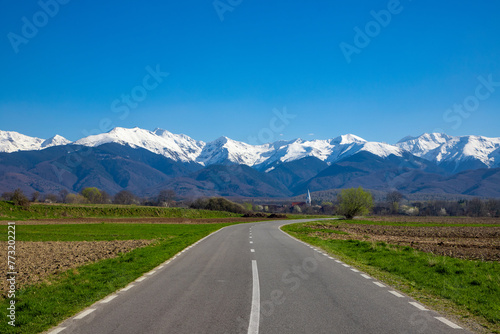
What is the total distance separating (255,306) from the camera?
879 cm

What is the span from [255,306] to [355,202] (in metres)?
92.8

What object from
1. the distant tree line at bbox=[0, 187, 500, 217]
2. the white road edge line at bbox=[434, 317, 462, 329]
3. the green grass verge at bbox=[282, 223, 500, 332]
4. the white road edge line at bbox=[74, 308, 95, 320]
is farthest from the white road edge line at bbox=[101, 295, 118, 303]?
the distant tree line at bbox=[0, 187, 500, 217]

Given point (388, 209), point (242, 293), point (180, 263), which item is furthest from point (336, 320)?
point (388, 209)

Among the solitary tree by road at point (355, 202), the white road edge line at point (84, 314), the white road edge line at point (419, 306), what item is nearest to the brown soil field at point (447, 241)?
the white road edge line at point (419, 306)

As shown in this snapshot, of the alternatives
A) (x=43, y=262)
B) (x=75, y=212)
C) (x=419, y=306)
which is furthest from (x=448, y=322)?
(x=75, y=212)

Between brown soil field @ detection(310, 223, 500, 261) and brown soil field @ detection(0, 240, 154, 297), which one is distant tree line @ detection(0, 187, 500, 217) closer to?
brown soil field @ detection(310, 223, 500, 261)

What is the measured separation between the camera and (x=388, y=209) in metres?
184

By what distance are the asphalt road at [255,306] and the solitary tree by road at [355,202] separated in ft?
284

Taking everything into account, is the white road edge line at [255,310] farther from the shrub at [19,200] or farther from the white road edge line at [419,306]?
the shrub at [19,200]

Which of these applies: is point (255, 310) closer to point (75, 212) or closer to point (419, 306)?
point (419, 306)

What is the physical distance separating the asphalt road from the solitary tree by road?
86.5 meters

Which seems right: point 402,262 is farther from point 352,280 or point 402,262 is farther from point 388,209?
point 388,209

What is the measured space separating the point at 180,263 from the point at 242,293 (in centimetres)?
666

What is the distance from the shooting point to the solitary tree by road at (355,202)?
97.7 meters
